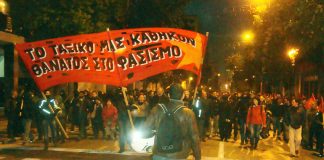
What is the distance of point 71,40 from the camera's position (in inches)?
554

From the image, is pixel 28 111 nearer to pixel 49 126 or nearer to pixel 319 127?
pixel 49 126

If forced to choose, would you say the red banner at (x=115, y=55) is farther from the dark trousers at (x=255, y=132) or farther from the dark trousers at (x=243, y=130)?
the dark trousers at (x=243, y=130)

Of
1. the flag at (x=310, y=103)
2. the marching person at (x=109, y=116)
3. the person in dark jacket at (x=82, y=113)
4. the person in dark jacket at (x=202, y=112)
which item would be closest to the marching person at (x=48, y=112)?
the marching person at (x=109, y=116)

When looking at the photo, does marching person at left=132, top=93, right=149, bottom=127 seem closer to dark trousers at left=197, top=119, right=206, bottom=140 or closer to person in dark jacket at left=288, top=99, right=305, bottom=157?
dark trousers at left=197, top=119, right=206, bottom=140

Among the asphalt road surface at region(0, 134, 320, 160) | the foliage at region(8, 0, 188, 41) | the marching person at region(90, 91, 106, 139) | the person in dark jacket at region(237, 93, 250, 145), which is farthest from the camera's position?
the foliage at region(8, 0, 188, 41)

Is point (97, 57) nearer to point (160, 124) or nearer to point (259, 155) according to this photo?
point (259, 155)

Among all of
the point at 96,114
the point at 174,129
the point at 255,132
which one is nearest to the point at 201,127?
the point at 255,132

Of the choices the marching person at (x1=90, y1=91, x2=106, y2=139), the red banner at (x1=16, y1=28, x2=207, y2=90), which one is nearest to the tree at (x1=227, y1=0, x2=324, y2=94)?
the red banner at (x1=16, y1=28, x2=207, y2=90)

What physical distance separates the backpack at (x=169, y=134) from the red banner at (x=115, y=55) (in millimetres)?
6228

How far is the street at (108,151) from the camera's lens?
1387cm

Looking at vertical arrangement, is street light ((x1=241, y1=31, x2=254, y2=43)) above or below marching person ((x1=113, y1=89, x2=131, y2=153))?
above

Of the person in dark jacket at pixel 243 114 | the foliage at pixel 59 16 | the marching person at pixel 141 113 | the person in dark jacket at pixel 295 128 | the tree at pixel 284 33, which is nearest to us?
the marching person at pixel 141 113

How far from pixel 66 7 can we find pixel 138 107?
27.7ft

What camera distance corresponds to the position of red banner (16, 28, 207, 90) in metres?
12.9
